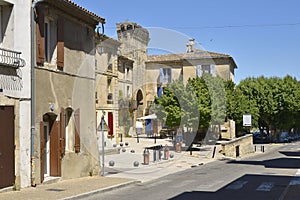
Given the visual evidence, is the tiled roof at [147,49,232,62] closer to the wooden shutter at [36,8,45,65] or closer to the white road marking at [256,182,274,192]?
the white road marking at [256,182,274,192]

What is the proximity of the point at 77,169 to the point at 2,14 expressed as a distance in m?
6.27

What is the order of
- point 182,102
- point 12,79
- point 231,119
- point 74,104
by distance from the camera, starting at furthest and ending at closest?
point 231,119 < point 182,102 < point 74,104 < point 12,79

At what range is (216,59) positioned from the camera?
5950 centimetres

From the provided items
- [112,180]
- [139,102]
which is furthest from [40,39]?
[139,102]

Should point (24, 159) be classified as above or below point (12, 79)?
below

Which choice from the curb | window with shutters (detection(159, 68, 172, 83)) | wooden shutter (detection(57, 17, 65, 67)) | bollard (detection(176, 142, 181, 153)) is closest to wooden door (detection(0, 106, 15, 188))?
the curb

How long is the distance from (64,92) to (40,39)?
2.35 meters

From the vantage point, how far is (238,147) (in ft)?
123

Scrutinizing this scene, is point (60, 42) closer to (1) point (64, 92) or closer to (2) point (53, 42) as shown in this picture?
(2) point (53, 42)

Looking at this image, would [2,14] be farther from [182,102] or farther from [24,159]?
[182,102]

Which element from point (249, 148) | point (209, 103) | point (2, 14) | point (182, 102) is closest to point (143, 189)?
point (2, 14)

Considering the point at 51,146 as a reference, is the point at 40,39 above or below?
above

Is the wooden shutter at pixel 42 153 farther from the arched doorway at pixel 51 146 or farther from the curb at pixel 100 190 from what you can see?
the curb at pixel 100 190

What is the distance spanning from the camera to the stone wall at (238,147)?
35.5m
